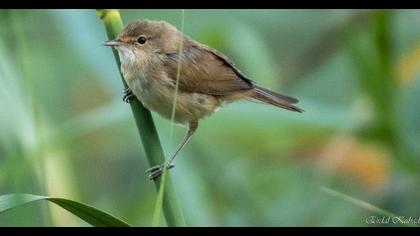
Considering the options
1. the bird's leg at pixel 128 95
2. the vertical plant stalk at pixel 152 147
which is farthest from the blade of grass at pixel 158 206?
the bird's leg at pixel 128 95

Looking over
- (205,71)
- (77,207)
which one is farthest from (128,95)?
(77,207)

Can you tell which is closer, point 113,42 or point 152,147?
A: point 152,147

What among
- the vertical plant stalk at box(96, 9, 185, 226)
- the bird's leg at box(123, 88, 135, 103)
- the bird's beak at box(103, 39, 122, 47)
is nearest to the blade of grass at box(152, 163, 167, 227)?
the vertical plant stalk at box(96, 9, 185, 226)

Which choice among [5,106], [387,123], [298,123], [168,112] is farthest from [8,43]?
[387,123]

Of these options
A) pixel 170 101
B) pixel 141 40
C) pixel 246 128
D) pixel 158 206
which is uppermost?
pixel 141 40

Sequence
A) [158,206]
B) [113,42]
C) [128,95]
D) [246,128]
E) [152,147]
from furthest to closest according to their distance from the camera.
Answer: [246,128] < [128,95] < [113,42] < [152,147] < [158,206]

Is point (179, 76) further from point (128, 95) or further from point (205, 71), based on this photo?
point (128, 95)
